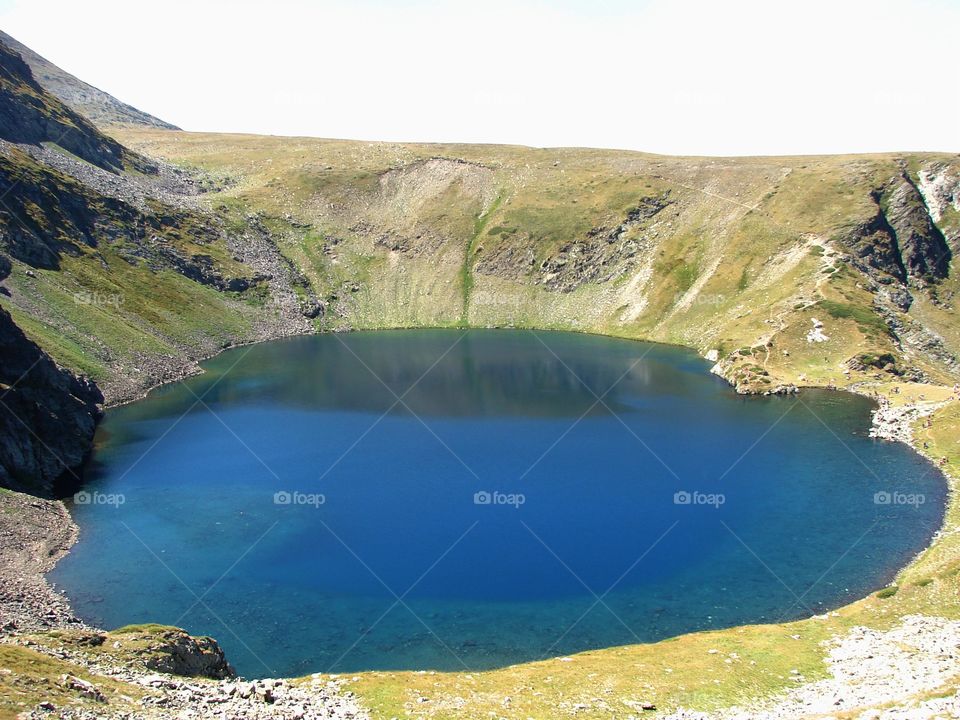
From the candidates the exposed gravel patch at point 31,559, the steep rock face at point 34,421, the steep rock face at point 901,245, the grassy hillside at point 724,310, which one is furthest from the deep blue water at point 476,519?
the steep rock face at point 901,245

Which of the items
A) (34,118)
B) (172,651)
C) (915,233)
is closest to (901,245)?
(915,233)

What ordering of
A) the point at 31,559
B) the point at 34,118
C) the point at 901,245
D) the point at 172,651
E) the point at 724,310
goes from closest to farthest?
1. the point at 172,651
2. the point at 31,559
3. the point at 724,310
4. the point at 901,245
5. the point at 34,118

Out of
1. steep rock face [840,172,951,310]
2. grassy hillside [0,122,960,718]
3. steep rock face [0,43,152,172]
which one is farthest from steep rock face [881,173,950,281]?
steep rock face [0,43,152,172]

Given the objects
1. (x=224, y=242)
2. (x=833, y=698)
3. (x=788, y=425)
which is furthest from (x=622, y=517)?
(x=224, y=242)

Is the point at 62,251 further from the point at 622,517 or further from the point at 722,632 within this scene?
the point at 722,632

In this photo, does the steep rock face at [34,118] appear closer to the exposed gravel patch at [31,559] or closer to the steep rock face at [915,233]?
the exposed gravel patch at [31,559]

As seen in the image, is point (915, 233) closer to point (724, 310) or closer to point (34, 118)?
point (724, 310)

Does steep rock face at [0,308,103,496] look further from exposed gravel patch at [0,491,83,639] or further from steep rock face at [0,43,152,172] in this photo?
steep rock face at [0,43,152,172]
